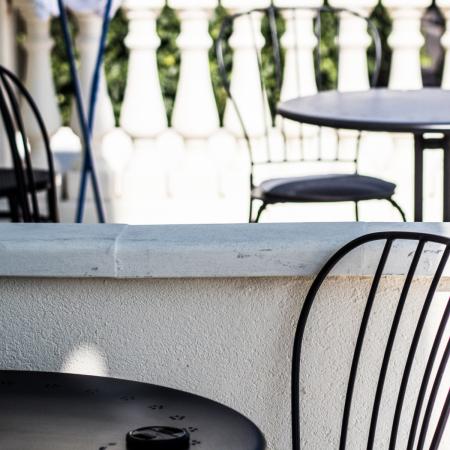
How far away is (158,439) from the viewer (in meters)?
1.77

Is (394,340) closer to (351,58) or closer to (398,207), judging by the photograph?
(398,207)

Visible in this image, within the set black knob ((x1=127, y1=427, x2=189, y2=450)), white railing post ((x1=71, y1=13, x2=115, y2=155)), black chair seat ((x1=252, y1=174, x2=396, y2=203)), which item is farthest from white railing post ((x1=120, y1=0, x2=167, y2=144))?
black knob ((x1=127, y1=427, x2=189, y2=450))

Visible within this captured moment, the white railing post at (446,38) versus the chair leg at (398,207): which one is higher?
the white railing post at (446,38)

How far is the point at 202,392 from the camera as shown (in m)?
2.45

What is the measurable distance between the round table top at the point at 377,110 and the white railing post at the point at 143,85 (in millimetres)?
1101

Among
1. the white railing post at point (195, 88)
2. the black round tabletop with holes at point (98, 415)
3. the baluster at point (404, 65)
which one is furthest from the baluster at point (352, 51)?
the black round tabletop with holes at point (98, 415)

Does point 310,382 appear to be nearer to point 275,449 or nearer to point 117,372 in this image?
point 275,449

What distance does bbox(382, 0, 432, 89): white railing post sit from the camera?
491 cm

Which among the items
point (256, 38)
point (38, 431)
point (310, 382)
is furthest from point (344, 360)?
point (256, 38)

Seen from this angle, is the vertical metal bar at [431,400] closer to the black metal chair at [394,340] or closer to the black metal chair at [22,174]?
the black metal chair at [394,340]

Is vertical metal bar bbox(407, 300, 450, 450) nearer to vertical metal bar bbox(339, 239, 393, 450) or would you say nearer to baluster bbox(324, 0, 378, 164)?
vertical metal bar bbox(339, 239, 393, 450)

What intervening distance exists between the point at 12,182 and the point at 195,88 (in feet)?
3.66

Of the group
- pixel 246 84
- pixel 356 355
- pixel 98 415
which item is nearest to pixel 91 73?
pixel 246 84

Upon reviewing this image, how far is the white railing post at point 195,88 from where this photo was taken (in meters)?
4.84
